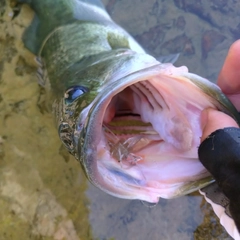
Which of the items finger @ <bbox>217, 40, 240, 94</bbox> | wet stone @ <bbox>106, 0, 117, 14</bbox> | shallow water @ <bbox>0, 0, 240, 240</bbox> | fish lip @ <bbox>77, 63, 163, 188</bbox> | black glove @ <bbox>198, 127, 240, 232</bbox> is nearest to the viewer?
black glove @ <bbox>198, 127, 240, 232</bbox>

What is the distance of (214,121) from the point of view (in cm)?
175

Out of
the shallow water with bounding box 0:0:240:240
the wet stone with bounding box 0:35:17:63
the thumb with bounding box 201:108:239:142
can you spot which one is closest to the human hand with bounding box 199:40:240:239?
the thumb with bounding box 201:108:239:142

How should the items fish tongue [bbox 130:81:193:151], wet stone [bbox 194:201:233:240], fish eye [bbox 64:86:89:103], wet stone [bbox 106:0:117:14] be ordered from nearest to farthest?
fish tongue [bbox 130:81:193:151] < fish eye [bbox 64:86:89:103] < wet stone [bbox 194:201:233:240] < wet stone [bbox 106:0:117:14]

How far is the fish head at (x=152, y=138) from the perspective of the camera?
174cm

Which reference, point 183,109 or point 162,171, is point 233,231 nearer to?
point 162,171

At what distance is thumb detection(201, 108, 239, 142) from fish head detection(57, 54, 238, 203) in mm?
52

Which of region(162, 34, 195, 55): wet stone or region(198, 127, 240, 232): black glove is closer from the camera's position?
region(198, 127, 240, 232): black glove

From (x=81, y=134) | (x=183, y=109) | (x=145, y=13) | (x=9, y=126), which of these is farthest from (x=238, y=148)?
(x=145, y=13)

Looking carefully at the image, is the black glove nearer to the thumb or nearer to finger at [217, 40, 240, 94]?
the thumb

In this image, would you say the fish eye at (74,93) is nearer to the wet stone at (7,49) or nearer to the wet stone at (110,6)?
the wet stone at (7,49)

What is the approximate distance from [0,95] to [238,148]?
100 inches

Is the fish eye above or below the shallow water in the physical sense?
above

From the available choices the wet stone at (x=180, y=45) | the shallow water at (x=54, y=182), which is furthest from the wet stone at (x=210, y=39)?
the wet stone at (x=180, y=45)

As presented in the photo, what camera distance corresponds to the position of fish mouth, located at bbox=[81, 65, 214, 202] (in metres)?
1.76
